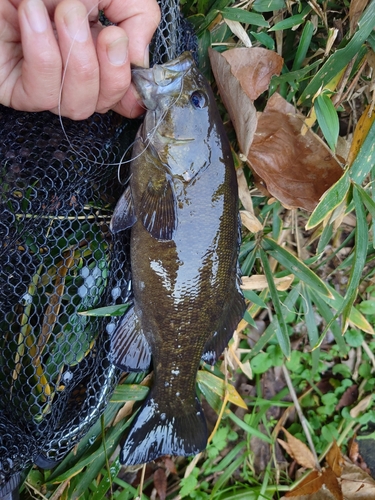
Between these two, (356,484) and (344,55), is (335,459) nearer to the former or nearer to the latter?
(356,484)

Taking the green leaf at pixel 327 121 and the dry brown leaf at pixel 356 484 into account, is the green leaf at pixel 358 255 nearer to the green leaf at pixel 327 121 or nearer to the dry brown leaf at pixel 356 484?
the green leaf at pixel 327 121

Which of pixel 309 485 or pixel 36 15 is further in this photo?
A: pixel 309 485

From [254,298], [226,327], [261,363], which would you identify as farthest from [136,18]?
[261,363]

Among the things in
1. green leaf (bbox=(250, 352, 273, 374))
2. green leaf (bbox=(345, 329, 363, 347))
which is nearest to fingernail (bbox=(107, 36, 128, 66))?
green leaf (bbox=(250, 352, 273, 374))

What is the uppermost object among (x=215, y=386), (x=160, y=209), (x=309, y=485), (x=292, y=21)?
(x=292, y=21)

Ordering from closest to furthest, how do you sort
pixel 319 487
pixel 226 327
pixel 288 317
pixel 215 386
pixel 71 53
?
pixel 71 53
pixel 226 327
pixel 215 386
pixel 319 487
pixel 288 317

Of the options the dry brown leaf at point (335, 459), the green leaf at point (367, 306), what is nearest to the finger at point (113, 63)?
the green leaf at point (367, 306)
